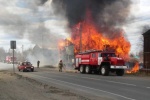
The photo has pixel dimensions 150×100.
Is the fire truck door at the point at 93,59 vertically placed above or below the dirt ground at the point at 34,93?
above

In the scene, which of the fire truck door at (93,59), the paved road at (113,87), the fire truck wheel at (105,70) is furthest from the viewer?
the fire truck door at (93,59)

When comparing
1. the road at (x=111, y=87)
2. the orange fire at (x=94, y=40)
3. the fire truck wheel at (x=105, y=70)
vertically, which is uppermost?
the orange fire at (x=94, y=40)

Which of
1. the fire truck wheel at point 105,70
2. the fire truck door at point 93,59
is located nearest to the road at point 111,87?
the fire truck wheel at point 105,70

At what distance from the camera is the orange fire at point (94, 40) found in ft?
126

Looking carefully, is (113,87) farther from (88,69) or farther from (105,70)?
(88,69)

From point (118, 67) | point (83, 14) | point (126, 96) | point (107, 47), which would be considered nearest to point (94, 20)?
point (83, 14)

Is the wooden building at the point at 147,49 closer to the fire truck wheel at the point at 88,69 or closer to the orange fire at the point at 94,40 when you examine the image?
the orange fire at the point at 94,40

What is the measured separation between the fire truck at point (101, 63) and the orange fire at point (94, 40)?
499cm

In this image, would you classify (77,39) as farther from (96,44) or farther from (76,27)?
(96,44)

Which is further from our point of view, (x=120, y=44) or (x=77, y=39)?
(x=77, y=39)

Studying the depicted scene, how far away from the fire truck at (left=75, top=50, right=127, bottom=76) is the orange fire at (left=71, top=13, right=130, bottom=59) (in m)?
4.99

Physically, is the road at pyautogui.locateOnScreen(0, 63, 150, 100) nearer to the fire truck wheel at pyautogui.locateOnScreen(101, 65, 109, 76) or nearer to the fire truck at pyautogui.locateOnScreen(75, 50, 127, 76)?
the fire truck wheel at pyautogui.locateOnScreen(101, 65, 109, 76)

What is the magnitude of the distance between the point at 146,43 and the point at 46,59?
54.2 meters

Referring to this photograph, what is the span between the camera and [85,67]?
34875mm
